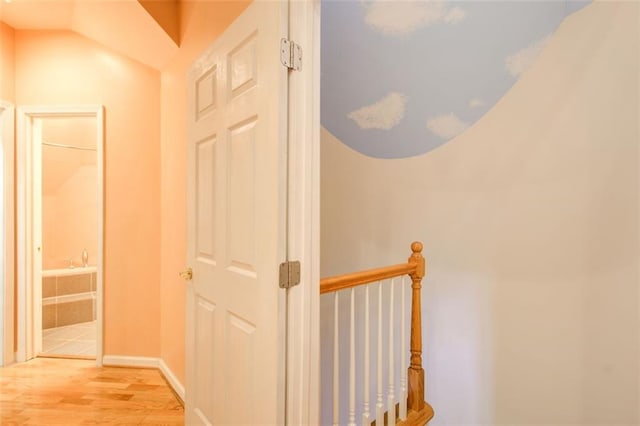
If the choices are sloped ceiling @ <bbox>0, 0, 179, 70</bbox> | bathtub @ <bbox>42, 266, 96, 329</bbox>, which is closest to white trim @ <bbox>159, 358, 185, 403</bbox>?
bathtub @ <bbox>42, 266, 96, 329</bbox>

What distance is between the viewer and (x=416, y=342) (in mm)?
2059

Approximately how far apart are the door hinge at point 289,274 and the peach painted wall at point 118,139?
1998 mm

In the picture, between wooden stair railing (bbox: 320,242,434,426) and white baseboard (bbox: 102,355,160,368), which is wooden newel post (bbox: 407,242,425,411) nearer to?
wooden stair railing (bbox: 320,242,434,426)

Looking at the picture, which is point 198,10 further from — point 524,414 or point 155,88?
point 524,414

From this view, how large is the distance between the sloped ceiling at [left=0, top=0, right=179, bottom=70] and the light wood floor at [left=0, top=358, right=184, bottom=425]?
96.0 inches

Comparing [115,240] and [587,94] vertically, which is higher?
[587,94]

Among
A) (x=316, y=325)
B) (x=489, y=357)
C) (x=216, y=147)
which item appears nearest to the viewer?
(x=316, y=325)

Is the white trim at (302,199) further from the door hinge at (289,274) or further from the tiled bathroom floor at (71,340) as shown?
the tiled bathroom floor at (71,340)

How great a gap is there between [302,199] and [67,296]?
3917 millimetres

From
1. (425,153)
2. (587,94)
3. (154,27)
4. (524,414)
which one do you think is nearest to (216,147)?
(154,27)

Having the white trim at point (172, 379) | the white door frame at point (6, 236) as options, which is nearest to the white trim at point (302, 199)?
the white trim at point (172, 379)

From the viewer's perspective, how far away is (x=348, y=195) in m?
2.70

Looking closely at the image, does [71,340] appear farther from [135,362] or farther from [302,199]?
[302,199]

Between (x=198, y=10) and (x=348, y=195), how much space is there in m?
1.61
